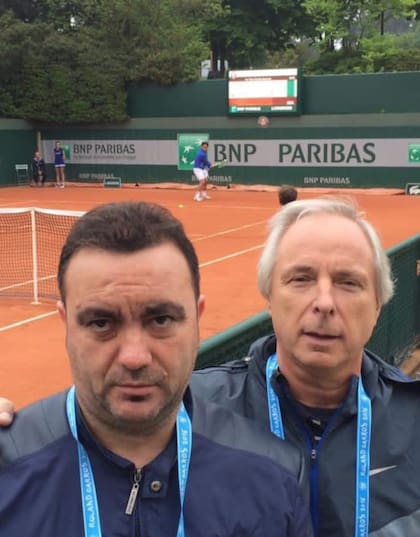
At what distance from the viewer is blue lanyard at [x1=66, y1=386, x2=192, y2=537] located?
1593 millimetres

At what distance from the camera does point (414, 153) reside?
91.1 feet

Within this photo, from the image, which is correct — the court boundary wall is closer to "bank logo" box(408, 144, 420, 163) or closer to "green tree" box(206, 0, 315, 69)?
"bank logo" box(408, 144, 420, 163)

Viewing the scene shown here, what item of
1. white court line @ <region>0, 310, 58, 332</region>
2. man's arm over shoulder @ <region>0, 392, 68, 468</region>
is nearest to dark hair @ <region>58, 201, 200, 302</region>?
man's arm over shoulder @ <region>0, 392, 68, 468</region>

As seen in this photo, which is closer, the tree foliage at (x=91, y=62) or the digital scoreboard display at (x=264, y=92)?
the digital scoreboard display at (x=264, y=92)

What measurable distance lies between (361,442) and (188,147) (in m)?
30.4

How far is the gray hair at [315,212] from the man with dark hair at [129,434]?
2.04 feet

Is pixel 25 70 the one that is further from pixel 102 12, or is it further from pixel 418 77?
pixel 418 77

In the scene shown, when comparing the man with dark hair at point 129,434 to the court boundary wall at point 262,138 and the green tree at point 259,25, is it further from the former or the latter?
the green tree at point 259,25

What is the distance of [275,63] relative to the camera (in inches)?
1994

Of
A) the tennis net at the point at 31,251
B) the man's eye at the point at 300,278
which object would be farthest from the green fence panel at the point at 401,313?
the tennis net at the point at 31,251

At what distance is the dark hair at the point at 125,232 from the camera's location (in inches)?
65.0

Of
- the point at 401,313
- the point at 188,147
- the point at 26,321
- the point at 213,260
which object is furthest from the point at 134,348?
the point at 188,147

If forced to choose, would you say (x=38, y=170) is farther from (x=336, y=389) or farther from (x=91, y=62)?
(x=336, y=389)

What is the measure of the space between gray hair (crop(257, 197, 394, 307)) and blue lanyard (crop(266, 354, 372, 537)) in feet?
1.12
